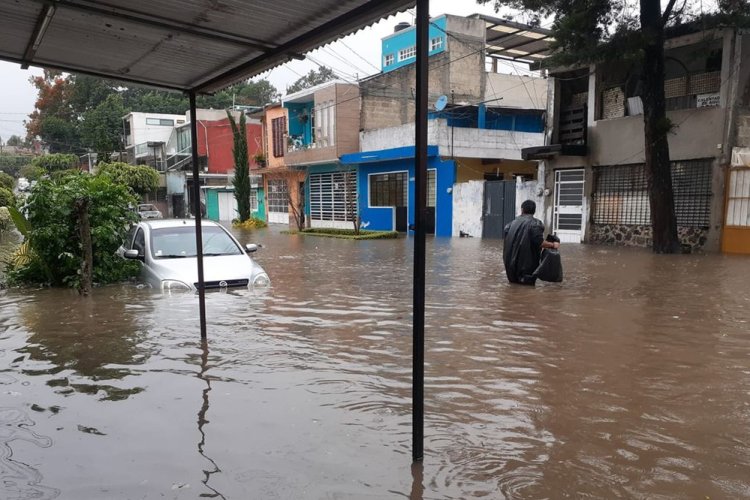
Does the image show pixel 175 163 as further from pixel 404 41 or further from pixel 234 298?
pixel 234 298

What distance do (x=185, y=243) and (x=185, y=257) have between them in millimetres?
431

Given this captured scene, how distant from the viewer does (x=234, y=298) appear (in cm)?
788

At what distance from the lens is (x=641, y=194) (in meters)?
16.5

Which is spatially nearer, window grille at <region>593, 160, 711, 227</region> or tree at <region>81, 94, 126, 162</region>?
window grille at <region>593, 160, 711, 227</region>

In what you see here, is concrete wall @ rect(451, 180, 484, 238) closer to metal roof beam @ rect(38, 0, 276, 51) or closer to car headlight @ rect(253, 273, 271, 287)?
car headlight @ rect(253, 273, 271, 287)

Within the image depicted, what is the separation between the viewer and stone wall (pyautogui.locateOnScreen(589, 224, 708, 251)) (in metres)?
14.8

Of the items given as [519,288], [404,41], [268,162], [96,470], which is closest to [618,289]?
[519,288]

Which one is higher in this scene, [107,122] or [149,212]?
[107,122]

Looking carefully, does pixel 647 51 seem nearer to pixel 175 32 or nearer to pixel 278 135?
pixel 175 32

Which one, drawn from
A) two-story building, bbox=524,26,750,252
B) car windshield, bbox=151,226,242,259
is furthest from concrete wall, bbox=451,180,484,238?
car windshield, bbox=151,226,242,259

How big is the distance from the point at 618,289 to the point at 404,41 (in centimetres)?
2575

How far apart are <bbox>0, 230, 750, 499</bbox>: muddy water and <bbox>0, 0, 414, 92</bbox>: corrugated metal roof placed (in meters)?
2.53

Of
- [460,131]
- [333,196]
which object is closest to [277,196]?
[333,196]

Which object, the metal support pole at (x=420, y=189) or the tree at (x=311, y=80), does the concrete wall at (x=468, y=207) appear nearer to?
the metal support pole at (x=420, y=189)
